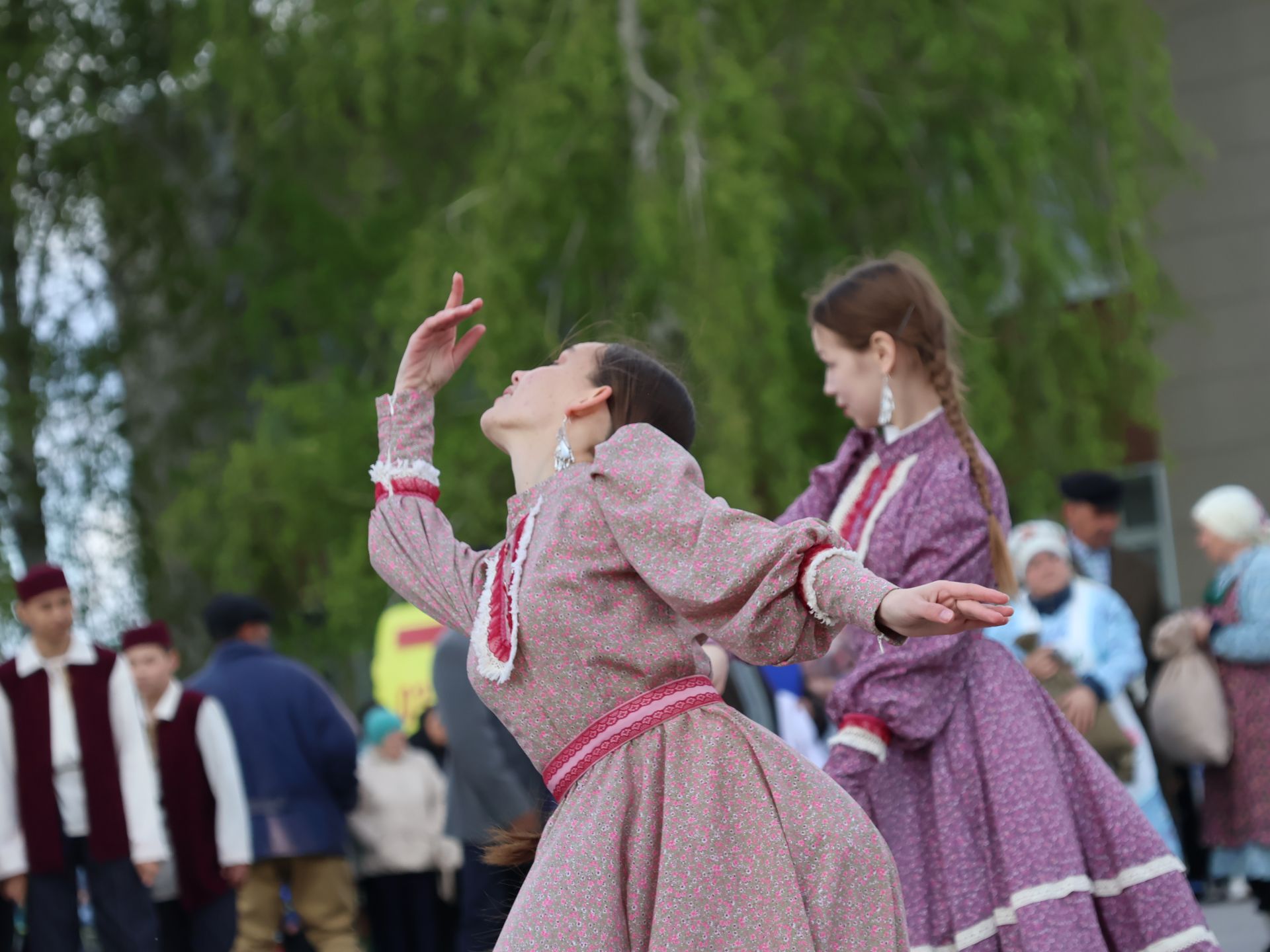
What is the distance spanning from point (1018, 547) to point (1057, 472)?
6524mm

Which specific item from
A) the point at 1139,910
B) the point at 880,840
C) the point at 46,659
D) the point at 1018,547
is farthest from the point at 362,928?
the point at 880,840

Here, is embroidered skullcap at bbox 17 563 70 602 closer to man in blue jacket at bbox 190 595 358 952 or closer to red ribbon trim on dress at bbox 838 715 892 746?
man in blue jacket at bbox 190 595 358 952

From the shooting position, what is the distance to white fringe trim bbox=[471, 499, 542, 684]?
3006 mm

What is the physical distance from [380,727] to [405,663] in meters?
1.79

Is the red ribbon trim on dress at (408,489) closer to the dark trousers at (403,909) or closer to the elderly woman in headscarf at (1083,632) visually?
the elderly woman in headscarf at (1083,632)

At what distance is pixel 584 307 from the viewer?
521 inches

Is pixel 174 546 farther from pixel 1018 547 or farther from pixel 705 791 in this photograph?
pixel 705 791

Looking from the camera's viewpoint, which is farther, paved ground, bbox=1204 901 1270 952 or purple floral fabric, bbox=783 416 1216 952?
paved ground, bbox=1204 901 1270 952

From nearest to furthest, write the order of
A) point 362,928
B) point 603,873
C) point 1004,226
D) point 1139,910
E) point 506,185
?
point 603,873 → point 1139,910 → point 362,928 → point 506,185 → point 1004,226

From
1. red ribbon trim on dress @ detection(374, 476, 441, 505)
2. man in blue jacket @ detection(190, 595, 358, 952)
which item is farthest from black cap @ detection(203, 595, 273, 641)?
red ribbon trim on dress @ detection(374, 476, 441, 505)

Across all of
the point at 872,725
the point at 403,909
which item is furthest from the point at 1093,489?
the point at 872,725

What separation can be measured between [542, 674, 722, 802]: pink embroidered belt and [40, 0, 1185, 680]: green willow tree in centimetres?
866

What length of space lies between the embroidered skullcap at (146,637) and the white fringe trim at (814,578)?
5656 mm

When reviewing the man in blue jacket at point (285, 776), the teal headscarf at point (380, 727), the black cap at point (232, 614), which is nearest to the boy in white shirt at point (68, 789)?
the man in blue jacket at point (285, 776)
